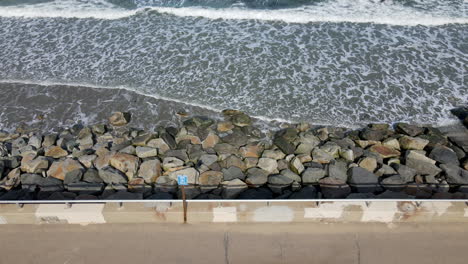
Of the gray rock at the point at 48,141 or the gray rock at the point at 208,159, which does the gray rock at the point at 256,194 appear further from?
the gray rock at the point at 48,141

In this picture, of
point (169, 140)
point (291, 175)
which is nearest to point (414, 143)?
point (291, 175)

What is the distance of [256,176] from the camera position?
26.0 feet

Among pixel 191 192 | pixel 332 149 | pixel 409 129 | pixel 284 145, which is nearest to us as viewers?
pixel 191 192

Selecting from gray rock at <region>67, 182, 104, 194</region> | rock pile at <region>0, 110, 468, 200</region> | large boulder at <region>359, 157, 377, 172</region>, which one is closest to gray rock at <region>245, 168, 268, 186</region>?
rock pile at <region>0, 110, 468, 200</region>

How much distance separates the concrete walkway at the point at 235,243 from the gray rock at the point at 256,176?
5.39 ft

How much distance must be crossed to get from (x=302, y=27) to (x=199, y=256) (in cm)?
1170

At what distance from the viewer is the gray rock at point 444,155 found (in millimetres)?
8461

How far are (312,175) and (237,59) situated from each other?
20.9 ft

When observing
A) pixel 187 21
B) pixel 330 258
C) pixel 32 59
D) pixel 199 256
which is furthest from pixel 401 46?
pixel 32 59

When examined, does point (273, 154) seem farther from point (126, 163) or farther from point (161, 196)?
point (126, 163)

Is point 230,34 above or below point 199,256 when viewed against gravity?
above

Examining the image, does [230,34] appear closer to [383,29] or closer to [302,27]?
[302,27]

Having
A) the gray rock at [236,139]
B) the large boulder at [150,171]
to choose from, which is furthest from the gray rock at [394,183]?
the large boulder at [150,171]

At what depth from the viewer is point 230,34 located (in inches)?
579
